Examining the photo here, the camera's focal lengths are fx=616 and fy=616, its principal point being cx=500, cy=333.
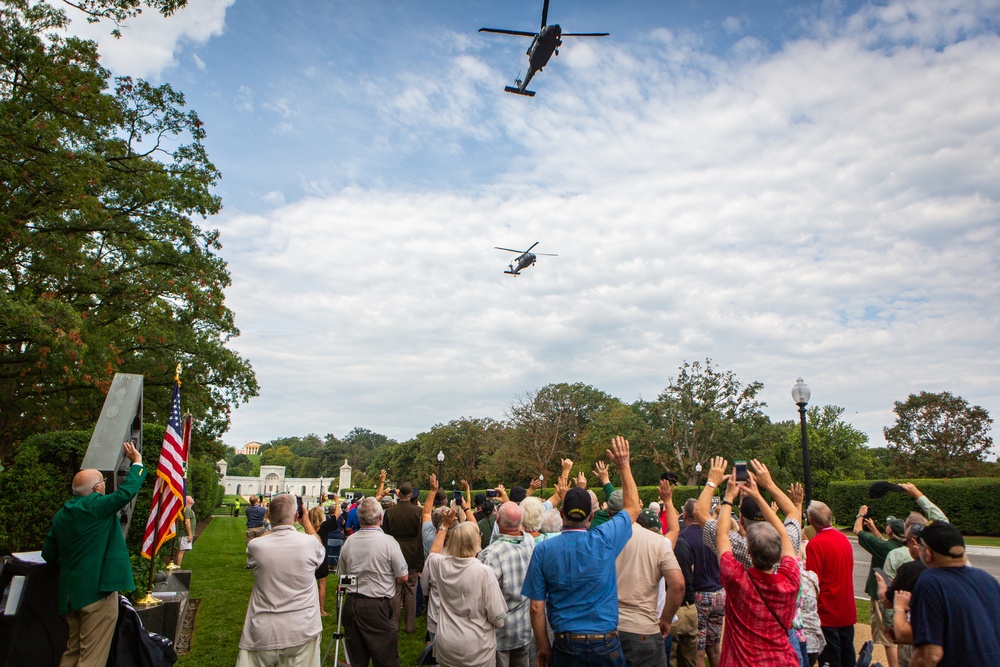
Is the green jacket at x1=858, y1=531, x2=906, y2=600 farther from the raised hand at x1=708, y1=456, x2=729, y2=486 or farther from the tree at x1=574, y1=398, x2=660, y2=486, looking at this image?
the tree at x1=574, y1=398, x2=660, y2=486

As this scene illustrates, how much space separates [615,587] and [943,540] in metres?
1.86

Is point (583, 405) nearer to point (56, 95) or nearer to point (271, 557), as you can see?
point (56, 95)

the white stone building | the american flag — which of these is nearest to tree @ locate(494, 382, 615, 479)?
the american flag

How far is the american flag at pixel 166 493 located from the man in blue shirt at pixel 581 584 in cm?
577

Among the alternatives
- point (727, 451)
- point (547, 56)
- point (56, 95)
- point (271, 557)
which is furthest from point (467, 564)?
point (727, 451)

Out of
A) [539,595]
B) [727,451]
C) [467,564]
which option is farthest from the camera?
[727,451]

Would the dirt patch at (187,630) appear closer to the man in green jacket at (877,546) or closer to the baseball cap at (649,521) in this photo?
the baseball cap at (649,521)

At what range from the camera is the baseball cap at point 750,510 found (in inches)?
192

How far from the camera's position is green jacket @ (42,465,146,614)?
4.64m

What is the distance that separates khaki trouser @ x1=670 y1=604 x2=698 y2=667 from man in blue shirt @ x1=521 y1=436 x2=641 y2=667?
244cm

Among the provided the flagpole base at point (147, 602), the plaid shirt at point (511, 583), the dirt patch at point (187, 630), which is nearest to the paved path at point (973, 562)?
the plaid shirt at point (511, 583)

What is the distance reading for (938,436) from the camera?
55969 millimetres

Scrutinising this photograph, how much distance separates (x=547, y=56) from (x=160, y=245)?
13.2 m

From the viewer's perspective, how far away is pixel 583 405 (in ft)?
209
